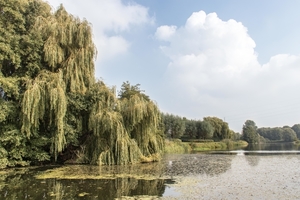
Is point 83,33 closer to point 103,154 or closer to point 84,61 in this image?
point 84,61

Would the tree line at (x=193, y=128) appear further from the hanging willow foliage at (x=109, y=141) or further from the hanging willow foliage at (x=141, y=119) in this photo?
the hanging willow foliage at (x=109, y=141)

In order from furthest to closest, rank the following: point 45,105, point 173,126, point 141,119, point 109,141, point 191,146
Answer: point 173,126
point 191,146
point 141,119
point 109,141
point 45,105

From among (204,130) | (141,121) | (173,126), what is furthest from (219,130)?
(141,121)

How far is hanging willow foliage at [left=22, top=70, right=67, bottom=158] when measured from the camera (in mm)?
13484

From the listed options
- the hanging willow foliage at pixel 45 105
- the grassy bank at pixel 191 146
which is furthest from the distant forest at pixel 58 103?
the grassy bank at pixel 191 146

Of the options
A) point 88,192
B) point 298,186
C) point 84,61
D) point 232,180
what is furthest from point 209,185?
point 84,61

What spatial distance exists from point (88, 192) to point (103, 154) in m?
6.82

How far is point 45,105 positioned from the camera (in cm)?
1421

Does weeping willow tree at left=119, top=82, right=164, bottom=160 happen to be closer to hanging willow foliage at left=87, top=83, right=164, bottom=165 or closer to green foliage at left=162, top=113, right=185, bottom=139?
hanging willow foliage at left=87, top=83, right=164, bottom=165

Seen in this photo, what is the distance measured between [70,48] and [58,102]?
4.68 meters

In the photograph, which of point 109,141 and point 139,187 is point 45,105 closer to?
point 109,141

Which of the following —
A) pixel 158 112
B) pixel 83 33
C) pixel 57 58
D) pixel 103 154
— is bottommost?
pixel 103 154

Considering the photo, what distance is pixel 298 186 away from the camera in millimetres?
8883

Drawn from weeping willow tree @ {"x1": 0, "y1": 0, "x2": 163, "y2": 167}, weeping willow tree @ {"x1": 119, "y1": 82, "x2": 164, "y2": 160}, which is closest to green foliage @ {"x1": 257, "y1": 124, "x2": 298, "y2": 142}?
weeping willow tree @ {"x1": 119, "y1": 82, "x2": 164, "y2": 160}
